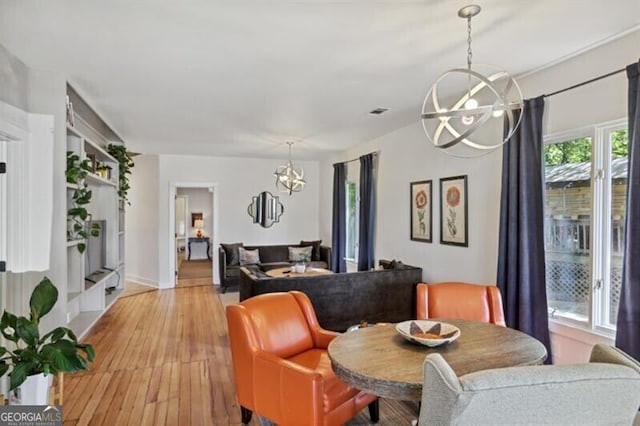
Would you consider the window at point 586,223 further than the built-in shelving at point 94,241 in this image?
No

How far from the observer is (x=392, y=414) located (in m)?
2.80

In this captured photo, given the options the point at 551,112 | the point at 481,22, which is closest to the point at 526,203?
the point at 551,112

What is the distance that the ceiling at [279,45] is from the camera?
2.27 meters

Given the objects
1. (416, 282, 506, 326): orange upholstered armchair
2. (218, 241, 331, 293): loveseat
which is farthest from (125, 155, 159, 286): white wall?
(416, 282, 506, 326): orange upholstered armchair

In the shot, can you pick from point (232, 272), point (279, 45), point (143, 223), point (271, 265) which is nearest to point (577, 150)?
point (279, 45)

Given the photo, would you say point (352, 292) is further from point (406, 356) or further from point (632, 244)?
point (632, 244)

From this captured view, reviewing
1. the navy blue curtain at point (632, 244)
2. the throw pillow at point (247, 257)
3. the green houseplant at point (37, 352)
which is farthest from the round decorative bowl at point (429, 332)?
the throw pillow at point (247, 257)

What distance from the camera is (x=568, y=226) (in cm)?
310

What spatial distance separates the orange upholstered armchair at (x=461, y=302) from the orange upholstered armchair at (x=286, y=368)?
0.82 meters

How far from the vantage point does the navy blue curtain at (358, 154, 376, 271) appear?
6.21m

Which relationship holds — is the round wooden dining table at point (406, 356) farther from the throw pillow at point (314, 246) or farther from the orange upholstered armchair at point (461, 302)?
the throw pillow at point (314, 246)

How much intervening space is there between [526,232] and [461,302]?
0.84 metres

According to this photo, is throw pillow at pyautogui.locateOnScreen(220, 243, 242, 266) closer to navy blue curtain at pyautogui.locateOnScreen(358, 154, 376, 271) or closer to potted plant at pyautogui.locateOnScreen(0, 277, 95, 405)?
navy blue curtain at pyautogui.locateOnScreen(358, 154, 376, 271)

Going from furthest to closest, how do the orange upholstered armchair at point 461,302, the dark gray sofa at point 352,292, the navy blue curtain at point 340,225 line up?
the navy blue curtain at point 340,225 < the dark gray sofa at point 352,292 < the orange upholstered armchair at point 461,302
